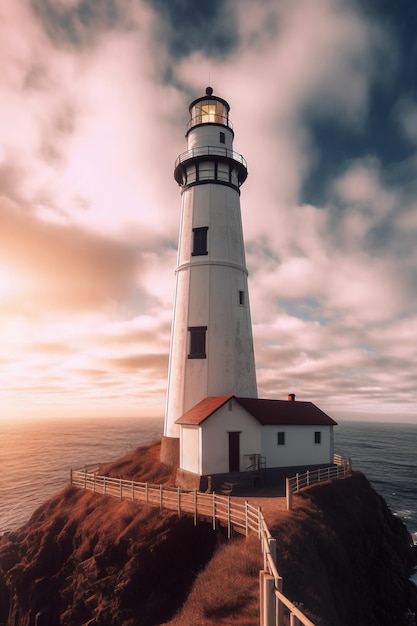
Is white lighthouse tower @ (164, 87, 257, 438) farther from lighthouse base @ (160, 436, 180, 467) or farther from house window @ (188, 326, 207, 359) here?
lighthouse base @ (160, 436, 180, 467)

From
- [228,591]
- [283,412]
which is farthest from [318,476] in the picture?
[228,591]

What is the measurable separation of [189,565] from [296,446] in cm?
1063

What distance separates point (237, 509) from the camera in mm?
17344

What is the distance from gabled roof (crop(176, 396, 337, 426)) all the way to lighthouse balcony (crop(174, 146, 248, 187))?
15740mm

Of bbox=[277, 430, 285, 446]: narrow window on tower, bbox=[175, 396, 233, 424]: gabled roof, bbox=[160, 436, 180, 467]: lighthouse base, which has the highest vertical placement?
bbox=[175, 396, 233, 424]: gabled roof

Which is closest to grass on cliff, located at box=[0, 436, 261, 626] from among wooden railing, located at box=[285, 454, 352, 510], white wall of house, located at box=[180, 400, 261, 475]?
white wall of house, located at box=[180, 400, 261, 475]

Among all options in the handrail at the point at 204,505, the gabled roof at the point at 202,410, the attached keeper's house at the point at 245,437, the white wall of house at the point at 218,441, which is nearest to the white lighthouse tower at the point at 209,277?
the gabled roof at the point at 202,410

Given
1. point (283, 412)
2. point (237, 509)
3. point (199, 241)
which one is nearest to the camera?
point (237, 509)

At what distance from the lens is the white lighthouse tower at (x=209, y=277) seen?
26.0 meters

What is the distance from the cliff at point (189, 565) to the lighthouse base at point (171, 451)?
722 mm

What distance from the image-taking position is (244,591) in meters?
11.7

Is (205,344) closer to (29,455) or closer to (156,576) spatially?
(156,576)

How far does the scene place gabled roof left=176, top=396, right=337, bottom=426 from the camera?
2310 centimetres

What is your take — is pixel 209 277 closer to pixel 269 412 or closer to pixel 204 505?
pixel 269 412
